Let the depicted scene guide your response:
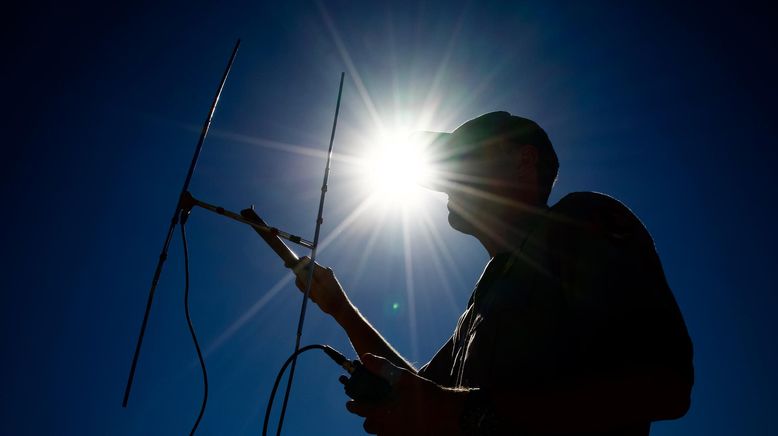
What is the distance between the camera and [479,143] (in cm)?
318

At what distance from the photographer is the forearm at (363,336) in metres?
3.32

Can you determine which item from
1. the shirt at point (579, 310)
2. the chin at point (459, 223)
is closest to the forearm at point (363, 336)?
the shirt at point (579, 310)

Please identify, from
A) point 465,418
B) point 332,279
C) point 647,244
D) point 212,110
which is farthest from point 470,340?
point 212,110

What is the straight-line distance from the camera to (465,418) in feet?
5.22

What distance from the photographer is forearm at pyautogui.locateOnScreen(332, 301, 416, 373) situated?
332 centimetres

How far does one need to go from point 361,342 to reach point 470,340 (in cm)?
143

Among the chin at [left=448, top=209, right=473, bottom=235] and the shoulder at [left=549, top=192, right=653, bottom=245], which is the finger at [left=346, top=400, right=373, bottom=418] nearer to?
the shoulder at [left=549, top=192, right=653, bottom=245]

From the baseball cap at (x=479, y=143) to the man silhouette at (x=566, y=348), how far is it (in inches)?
26.4

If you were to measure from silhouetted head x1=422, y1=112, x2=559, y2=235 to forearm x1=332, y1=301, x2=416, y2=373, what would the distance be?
1.21 meters

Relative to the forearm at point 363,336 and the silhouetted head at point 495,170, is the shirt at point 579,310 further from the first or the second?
the forearm at point 363,336

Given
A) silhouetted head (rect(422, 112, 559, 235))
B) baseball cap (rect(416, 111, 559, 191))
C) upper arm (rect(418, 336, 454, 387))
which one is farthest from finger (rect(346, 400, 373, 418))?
baseball cap (rect(416, 111, 559, 191))

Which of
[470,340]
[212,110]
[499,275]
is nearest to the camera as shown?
[470,340]

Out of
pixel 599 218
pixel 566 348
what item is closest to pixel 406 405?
pixel 566 348

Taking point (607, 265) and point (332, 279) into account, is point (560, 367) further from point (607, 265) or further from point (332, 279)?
point (332, 279)
